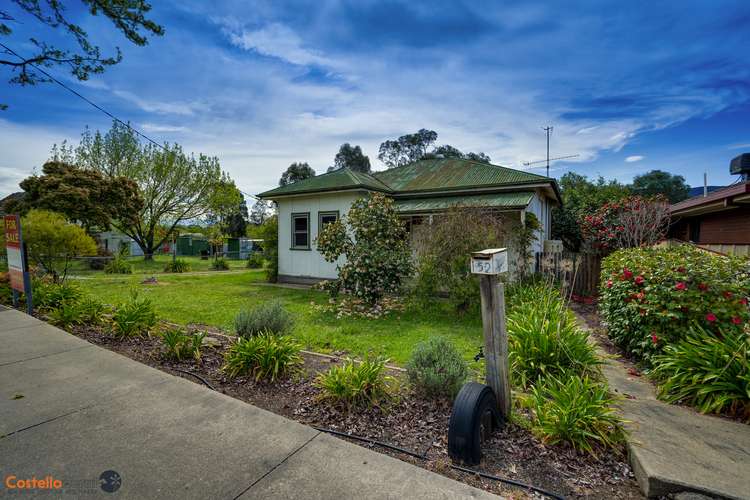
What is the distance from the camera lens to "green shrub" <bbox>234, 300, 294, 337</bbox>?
4.73 meters

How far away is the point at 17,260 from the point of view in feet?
23.4

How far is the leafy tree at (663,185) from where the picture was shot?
3772 centimetres

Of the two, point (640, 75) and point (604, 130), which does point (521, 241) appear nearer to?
point (640, 75)

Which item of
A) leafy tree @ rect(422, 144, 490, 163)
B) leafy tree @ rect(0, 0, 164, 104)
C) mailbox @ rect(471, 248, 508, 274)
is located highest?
leafy tree @ rect(422, 144, 490, 163)

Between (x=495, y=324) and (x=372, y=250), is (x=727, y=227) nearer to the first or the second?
(x=372, y=250)

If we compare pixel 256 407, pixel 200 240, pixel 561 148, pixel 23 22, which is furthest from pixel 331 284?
pixel 200 240

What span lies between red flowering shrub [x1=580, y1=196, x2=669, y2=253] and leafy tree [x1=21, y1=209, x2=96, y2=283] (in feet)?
50.7

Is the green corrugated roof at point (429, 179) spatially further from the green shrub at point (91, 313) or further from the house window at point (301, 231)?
the green shrub at point (91, 313)

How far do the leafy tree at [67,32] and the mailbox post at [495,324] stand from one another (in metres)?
7.45

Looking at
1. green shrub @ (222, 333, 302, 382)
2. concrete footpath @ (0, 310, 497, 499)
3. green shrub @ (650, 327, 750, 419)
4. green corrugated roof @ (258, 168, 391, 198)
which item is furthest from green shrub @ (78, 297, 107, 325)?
green shrub @ (650, 327, 750, 419)

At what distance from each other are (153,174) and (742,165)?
30893 millimetres

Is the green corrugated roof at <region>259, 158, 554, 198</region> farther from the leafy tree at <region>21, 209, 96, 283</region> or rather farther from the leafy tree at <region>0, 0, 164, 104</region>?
the leafy tree at <region>0, 0, 164, 104</region>

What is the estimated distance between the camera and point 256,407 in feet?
10.8

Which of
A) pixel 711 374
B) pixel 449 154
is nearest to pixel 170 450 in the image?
pixel 711 374
